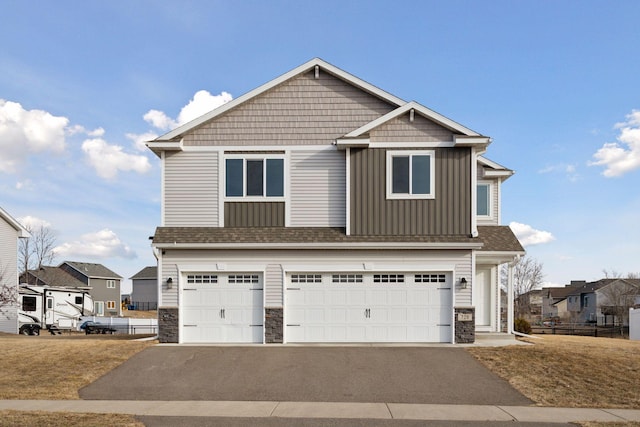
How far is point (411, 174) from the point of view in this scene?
18.0 m

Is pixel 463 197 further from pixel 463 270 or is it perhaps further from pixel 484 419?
pixel 484 419

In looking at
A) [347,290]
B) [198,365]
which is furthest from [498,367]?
[198,365]

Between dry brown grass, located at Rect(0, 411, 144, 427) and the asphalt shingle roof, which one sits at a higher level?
the asphalt shingle roof

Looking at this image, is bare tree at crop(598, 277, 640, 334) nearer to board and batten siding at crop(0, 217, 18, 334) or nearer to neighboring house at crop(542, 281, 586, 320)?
neighboring house at crop(542, 281, 586, 320)

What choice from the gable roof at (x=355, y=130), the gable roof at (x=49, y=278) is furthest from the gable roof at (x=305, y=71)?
the gable roof at (x=49, y=278)

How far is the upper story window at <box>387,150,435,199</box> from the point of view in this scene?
1792cm

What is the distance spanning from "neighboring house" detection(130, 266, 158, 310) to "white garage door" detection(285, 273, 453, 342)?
195 ft

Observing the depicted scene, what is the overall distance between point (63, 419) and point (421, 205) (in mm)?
11849

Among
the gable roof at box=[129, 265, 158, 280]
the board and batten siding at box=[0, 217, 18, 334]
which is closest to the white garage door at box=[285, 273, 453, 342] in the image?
the board and batten siding at box=[0, 217, 18, 334]

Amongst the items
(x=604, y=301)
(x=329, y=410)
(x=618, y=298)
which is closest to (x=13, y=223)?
(x=329, y=410)

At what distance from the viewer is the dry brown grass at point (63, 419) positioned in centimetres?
947

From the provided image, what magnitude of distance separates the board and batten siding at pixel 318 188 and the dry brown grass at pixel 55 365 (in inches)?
250

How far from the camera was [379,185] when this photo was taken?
18.0 metres

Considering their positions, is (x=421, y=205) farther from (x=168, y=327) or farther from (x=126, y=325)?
(x=126, y=325)
